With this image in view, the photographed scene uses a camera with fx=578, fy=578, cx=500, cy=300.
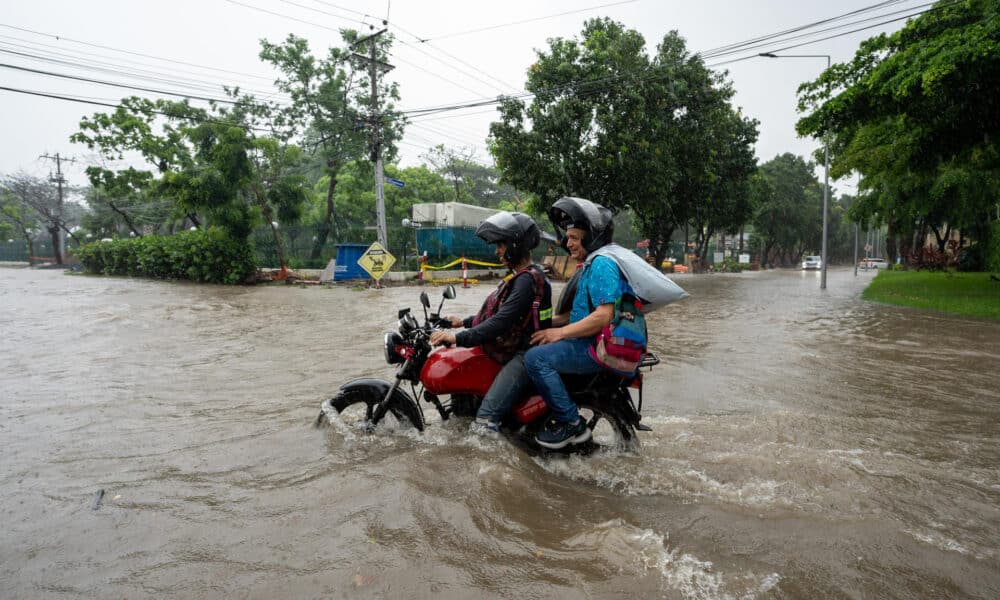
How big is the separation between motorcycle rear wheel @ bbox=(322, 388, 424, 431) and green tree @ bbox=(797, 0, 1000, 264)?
11092 millimetres

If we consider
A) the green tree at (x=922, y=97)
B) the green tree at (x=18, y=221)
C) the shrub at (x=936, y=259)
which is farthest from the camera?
the green tree at (x=18, y=221)

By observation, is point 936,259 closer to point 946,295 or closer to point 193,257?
point 946,295

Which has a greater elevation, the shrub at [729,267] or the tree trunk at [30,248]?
the tree trunk at [30,248]

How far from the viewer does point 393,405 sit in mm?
3965

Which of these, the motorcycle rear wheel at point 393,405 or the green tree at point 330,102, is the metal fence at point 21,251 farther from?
the motorcycle rear wheel at point 393,405

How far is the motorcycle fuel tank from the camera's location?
141 inches

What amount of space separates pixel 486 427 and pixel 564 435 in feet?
1.54

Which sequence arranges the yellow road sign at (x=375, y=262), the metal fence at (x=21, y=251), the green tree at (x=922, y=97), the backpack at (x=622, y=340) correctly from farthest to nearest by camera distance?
the metal fence at (x=21, y=251) → the yellow road sign at (x=375, y=262) → the green tree at (x=922, y=97) → the backpack at (x=622, y=340)

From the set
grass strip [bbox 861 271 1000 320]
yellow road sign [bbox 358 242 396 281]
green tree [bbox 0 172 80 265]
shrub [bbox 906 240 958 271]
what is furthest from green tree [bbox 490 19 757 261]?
green tree [bbox 0 172 80 265]

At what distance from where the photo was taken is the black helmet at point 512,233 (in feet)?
11.2

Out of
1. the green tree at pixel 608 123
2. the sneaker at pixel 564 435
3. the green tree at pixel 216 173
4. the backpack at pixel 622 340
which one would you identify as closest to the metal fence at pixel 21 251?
the green tree at pixel 216 173

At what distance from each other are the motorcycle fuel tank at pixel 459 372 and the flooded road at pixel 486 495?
34 cm

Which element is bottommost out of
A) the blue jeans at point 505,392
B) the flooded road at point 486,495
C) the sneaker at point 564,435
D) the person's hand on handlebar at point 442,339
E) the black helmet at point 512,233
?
the flooded road at point 486,495

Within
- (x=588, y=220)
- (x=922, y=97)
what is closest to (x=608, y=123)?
(x=922, y=97)
